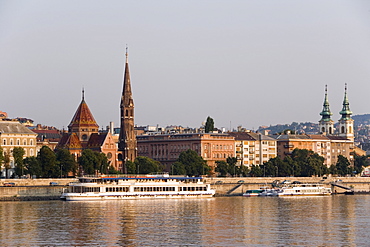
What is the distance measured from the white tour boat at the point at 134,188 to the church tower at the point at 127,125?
36065 millimetres

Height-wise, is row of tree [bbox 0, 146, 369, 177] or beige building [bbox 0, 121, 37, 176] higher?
beige building [bbox 0, 121, 37, 176]

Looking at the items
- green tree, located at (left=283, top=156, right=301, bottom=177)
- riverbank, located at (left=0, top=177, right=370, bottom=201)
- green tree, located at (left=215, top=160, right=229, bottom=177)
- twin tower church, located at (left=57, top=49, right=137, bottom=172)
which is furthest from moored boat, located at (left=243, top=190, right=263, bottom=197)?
twin tower church, located at (left=57, top=49, right=137, bottom=172)

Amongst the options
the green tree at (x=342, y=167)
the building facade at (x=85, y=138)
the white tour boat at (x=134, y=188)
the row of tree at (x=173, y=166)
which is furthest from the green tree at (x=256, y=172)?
the white tour boat at (x=134, y=188)

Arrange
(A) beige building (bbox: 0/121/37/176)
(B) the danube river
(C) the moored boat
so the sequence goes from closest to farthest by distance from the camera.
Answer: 1. (B) the danube river
2. (C) the moored boat
3. (A) beige building (bbox: 0/121/37/176)

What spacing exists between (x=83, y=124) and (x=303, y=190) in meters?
47.6

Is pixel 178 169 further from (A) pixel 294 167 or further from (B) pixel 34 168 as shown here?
(B) pixel 34 168

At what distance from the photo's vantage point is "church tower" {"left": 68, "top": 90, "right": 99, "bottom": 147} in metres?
171

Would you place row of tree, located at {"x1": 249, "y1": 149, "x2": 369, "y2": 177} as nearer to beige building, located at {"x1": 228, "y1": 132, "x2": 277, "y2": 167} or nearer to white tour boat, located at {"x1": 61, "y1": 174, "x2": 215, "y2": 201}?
beige building, located at {"x1": 228, "y1": 132, "x2": 277, "y2": 167}

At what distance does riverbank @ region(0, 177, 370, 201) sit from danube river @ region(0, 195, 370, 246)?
36.7 ft

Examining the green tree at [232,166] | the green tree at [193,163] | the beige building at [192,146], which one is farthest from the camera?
the beige building at [192,146]

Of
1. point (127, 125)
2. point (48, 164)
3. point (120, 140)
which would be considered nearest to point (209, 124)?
point (127, 125)

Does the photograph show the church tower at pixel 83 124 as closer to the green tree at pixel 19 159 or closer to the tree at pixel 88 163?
the tree at pixel 88 163

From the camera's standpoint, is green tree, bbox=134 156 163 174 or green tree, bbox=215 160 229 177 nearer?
green tree, bbox=134 156 163 174

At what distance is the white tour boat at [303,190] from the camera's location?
139 meters
